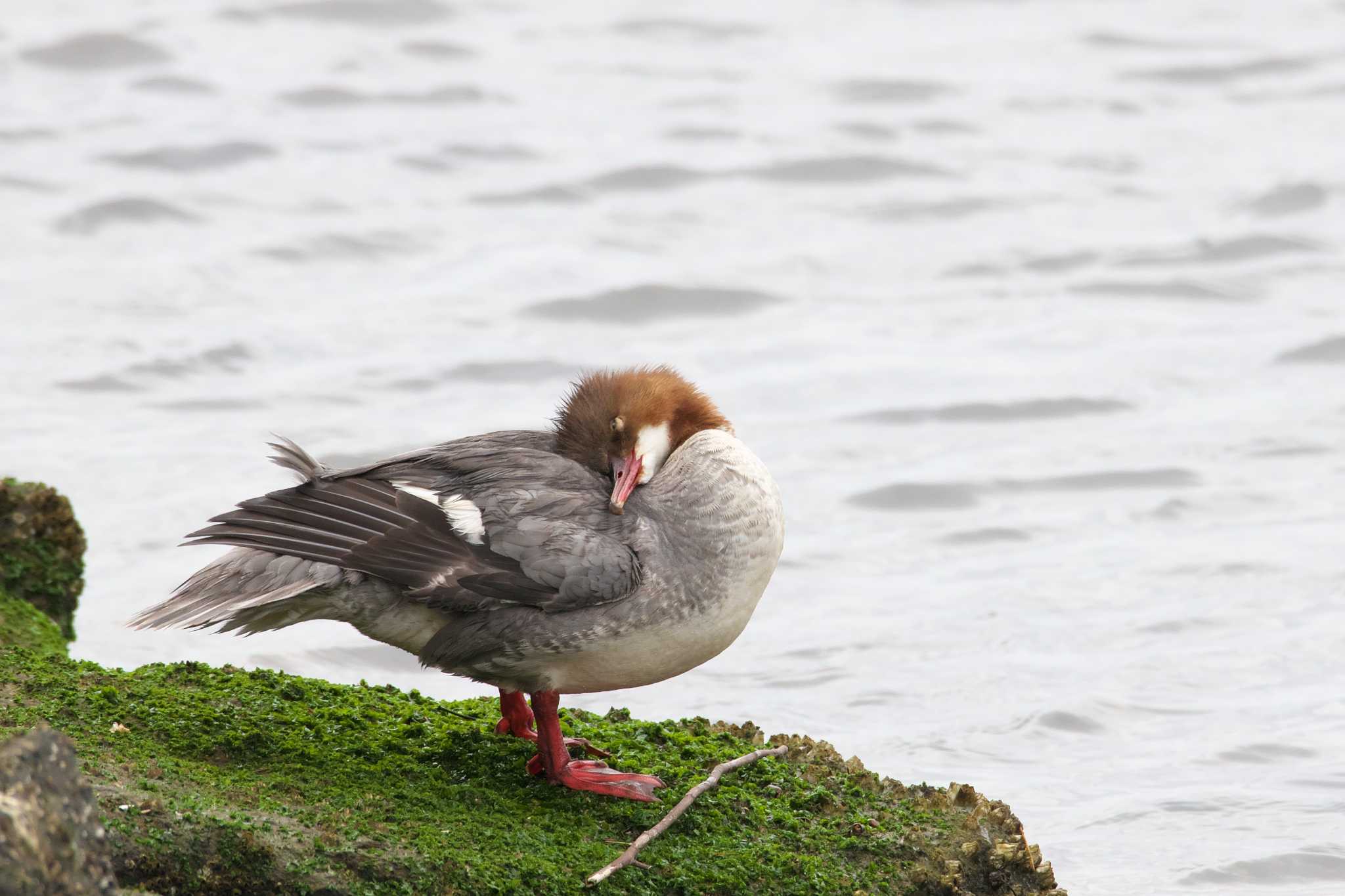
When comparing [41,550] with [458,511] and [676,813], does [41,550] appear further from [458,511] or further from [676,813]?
[676,813]

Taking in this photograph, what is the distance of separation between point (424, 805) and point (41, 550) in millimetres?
2363

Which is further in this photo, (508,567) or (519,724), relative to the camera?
(519,724)

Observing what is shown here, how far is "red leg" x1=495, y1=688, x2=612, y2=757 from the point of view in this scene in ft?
17.2

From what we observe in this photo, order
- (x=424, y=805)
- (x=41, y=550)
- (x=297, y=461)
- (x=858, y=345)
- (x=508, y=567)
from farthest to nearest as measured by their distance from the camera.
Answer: (x=858, y=345), (x=41, y=550), (x=297, y=461), (x=508, y=567), (x=424, y=805)

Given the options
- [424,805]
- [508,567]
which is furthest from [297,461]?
[424,805]

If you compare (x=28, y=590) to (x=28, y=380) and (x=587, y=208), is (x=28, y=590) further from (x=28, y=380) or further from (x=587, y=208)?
(x=587, y=208)

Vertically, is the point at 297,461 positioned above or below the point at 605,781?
above

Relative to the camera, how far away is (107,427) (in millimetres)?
10758

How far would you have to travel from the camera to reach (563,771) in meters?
4.88

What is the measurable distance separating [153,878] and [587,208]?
36.1ft

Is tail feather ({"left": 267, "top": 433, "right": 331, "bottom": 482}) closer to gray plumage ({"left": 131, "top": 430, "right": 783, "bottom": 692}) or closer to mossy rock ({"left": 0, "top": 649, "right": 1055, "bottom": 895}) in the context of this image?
gray plumage ({"left": 131, "top": 430, "right": 783, "bottom": 692})

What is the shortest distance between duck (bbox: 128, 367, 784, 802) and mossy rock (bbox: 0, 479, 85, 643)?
1471 mm

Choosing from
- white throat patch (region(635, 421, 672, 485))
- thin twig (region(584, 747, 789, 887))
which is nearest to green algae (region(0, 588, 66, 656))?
white throat patch (region(635, 421, 672, 485))

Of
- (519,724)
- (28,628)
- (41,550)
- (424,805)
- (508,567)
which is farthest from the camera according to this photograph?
(41,550)
